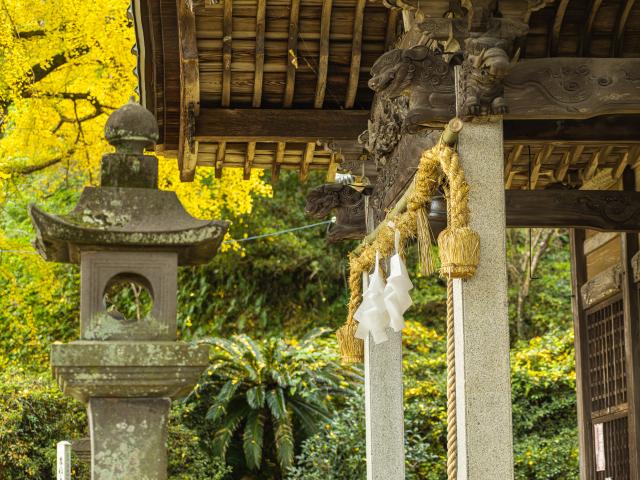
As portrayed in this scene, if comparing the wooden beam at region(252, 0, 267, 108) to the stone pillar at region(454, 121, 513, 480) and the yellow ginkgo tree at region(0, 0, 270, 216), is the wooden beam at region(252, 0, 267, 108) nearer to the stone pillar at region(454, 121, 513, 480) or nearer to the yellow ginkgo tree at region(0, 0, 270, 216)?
the stone pillar at region(454, 121, 513, 480)

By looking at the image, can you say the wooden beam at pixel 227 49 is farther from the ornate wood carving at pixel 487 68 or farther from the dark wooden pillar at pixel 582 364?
the dark wooden pillar at pixel 582 364

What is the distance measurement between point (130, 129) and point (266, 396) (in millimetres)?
9398

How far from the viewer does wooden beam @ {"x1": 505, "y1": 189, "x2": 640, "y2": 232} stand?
760cm

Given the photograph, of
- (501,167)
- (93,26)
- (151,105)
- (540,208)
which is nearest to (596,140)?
(540,208)

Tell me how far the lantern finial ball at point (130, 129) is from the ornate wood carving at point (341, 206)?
150 inches

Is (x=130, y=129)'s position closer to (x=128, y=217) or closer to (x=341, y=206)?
(x=128, y=217)

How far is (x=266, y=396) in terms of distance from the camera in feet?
45.8

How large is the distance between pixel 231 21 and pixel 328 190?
2024 mm

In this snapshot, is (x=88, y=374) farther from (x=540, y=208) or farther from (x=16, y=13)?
(x=16, y=13)

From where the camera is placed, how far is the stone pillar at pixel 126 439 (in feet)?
15.2

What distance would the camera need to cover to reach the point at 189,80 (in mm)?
7453

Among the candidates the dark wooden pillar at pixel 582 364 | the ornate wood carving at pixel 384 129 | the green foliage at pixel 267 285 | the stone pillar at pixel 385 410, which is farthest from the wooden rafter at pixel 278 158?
the green foliage at pixel 267 285

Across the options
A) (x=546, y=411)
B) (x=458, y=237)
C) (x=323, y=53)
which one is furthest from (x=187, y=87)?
(x=546, y=411)

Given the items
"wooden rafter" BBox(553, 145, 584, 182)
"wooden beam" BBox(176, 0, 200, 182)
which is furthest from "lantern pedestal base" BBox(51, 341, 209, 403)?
"wooden rafter" BBox(553, 145, 584, 182)
